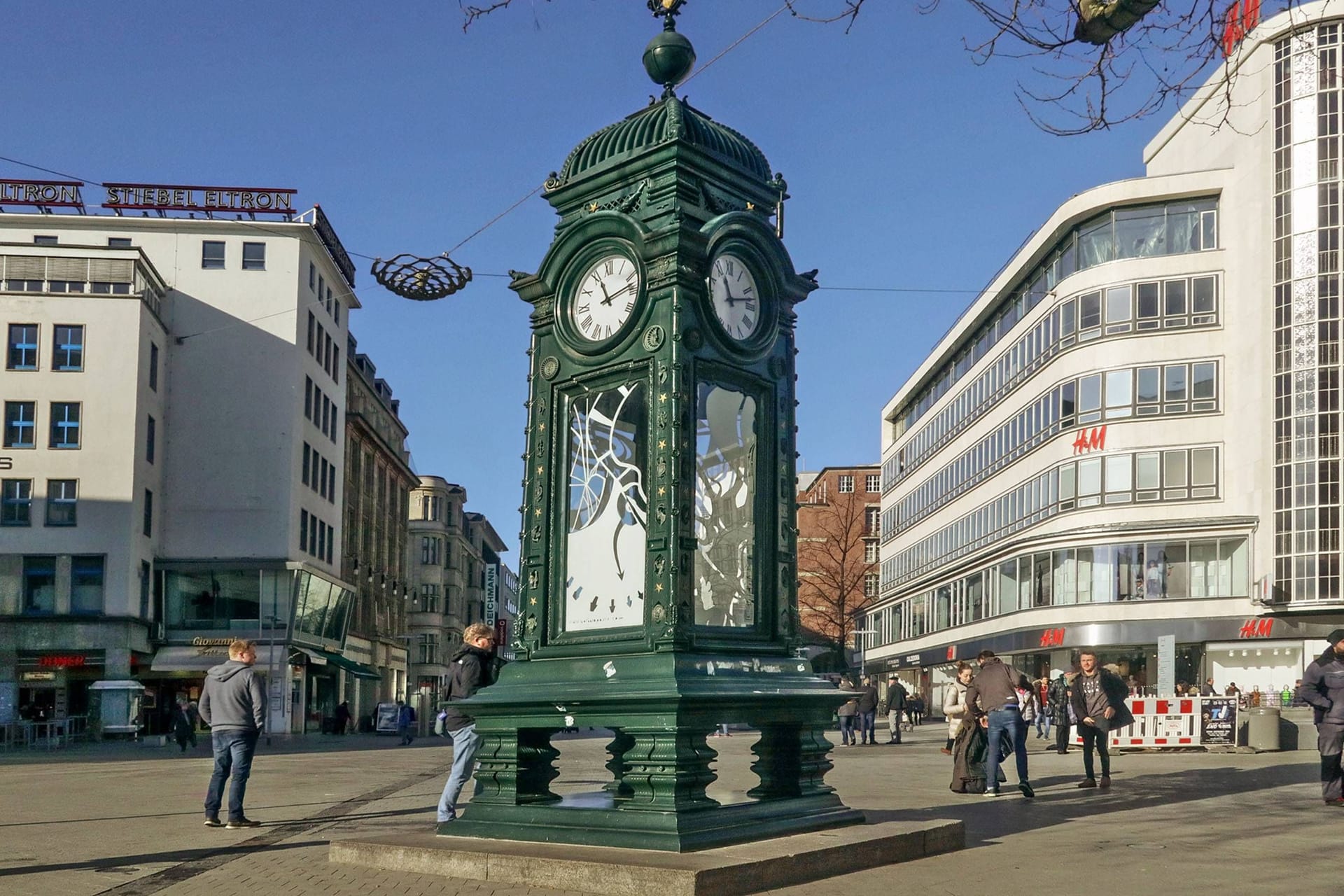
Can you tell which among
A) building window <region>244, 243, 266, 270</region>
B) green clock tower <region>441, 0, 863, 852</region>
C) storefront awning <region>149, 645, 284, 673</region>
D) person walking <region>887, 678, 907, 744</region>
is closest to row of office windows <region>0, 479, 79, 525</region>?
storefront awning <region>149, 645, 284, 673</region>

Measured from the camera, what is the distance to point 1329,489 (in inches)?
1832

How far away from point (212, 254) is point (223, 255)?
43 centimetres

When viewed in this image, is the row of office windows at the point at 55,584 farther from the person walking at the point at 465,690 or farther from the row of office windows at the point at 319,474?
the person walking at the point at 465,690

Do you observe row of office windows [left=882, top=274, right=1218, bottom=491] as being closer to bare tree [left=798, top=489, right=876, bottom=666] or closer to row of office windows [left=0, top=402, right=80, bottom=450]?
bare tree [left=798, top=489, right=876, bottom=666]

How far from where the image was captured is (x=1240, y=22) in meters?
Answer: 7.76

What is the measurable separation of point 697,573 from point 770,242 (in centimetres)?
237

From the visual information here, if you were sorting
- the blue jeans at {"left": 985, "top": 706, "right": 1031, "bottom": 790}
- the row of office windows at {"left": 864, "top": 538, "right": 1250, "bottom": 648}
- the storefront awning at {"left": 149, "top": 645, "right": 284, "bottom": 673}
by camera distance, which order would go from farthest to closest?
the storefront awning at {"left": 149, "top": 645, "right": 284, "bottom": 673}
the row of office windows at {"left": 864, "top": 538, "right": 1250, "bottom": 648}
the blue jeans at {"left": 985, "top": 706, "right": 1031, "bottom": 790}

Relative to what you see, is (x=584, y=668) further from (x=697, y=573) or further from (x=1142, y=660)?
(x=1142, y=660)

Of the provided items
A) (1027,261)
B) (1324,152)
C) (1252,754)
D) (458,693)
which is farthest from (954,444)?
(458,693)

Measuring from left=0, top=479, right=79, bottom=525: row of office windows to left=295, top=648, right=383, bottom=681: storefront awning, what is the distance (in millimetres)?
11178

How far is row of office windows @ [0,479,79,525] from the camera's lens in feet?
170

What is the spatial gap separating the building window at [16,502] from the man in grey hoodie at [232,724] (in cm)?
4282

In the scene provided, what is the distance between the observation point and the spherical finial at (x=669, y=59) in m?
10.3

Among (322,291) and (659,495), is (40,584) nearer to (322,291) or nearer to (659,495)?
(322,291)
